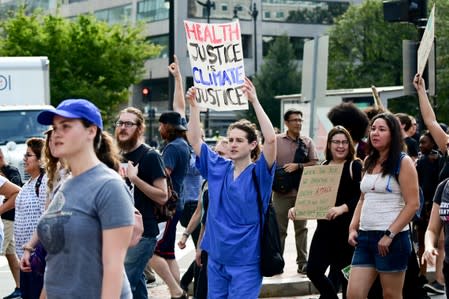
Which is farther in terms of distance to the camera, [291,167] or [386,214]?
[291,167]

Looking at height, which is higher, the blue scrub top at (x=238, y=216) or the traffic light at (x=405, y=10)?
the traffic light at (x=405, y=10)

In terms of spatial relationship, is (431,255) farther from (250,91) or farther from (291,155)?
(291,155)

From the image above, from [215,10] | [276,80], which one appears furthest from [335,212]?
[215,10]

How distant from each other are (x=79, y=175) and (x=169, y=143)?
4.87 m

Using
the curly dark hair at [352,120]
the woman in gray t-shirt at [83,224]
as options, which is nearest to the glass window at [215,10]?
the curly dark hair at [352,120]

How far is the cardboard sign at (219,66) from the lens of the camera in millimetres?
7890

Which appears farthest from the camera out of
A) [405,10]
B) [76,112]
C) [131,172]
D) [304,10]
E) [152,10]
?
[304,10]

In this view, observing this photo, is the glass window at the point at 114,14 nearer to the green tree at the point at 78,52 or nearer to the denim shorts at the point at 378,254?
the green tree at the point at 78,52

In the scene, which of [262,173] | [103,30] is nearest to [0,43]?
[103,30]

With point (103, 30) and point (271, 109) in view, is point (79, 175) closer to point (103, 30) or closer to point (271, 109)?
point (103, 30)

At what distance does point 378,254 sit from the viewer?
693 centimetres

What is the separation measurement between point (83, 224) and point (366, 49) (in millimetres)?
56939

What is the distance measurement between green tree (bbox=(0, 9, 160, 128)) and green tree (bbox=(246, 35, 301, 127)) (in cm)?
1863

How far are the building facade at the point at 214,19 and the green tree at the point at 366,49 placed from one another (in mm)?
10700
